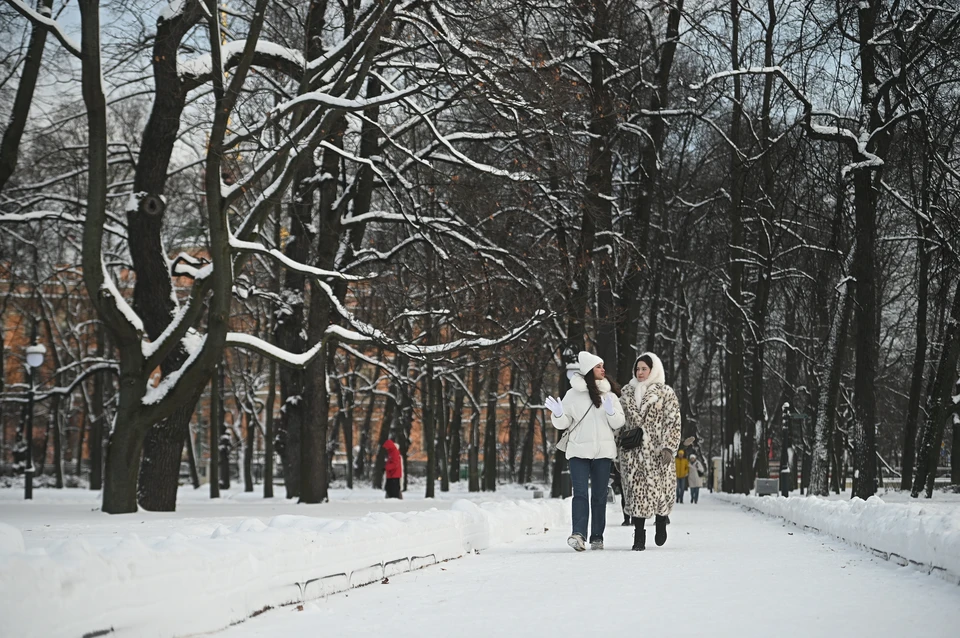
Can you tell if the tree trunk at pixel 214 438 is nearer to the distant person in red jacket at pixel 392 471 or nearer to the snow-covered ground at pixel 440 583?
the distant person in red jacket at pixel 392 471

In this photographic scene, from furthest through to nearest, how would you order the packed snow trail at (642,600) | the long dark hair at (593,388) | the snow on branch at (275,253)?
the snow on branch at (275,253)
the long dark hair at (593,388)
the packed snow trail at (642,600)

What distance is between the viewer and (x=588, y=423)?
37.8ft

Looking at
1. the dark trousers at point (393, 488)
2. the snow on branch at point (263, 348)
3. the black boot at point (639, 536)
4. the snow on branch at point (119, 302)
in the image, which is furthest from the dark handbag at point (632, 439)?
the dark trousers at point (393, 488)

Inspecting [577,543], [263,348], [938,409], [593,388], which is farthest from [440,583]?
[938,409]

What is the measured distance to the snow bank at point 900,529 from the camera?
8.02 metres

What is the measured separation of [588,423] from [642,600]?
435 cm

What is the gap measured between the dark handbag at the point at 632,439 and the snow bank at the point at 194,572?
2.50 metres

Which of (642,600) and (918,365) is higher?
(918,365)

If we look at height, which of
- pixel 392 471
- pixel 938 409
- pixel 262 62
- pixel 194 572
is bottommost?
pixel 392 471

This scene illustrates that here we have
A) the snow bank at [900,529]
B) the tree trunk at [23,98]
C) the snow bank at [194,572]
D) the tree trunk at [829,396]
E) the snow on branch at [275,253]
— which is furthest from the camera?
the tree trunk at [829,396]

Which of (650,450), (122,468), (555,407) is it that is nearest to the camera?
(555,407)

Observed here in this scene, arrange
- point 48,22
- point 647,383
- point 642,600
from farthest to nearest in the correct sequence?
1. point 48,22
2. point 647,383
3. point 642,600

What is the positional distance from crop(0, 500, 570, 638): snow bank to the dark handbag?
8.20 feet

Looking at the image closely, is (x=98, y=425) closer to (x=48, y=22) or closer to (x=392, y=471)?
(x=392, y=471)
